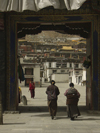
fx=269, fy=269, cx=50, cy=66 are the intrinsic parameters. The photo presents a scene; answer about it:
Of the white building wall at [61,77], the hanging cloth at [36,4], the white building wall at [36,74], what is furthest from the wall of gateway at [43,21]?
the white building wall at [61,77]

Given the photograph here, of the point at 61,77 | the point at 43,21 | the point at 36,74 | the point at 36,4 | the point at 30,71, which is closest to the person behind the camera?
the point at 36,4

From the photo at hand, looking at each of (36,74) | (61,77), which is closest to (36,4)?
(36,74)

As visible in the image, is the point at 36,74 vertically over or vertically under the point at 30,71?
under

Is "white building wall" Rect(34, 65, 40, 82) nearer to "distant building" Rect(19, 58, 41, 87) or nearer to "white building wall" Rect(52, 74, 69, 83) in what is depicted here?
"distant building" Rect(19, 58, 41, 87)

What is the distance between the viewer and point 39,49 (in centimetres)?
9369

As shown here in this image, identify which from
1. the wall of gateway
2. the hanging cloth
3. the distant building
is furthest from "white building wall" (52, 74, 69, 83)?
the hanging cloth

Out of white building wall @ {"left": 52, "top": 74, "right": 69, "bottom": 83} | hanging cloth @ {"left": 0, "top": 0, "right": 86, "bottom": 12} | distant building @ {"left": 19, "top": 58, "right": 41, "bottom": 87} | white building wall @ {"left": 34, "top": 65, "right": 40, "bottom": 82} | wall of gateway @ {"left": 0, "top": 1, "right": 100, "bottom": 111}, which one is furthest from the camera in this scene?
white building wall @ {"left": 52, "top": 74, "right": 69, "bottom": 83}

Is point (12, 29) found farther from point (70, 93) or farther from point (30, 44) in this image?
point (30, 44)

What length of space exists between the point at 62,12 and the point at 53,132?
5.73m

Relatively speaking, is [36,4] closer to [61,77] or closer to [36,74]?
[36,74]

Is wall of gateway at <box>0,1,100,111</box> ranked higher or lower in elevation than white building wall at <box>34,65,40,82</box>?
higher

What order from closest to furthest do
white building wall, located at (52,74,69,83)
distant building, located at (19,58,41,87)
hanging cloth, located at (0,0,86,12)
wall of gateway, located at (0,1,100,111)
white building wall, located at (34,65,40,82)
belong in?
1. hanging cloth, located at (0,0,86,12)
2. wall of gateway, located at (0,1,100,111)
3. white building wall, located at (34,65,40,82)
4. distant building, located at (19,58,41,87)
5. white building wall, located at (52,74,69,83)

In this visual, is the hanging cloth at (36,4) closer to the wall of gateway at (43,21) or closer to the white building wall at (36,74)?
the wall of gateway at (43,21)

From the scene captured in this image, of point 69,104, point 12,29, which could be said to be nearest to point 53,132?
point 69,104
